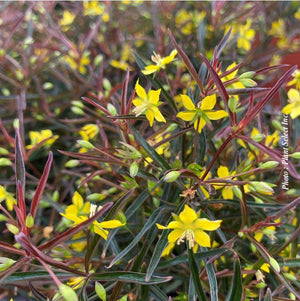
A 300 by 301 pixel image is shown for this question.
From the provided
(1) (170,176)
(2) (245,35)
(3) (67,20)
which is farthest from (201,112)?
(3) (67,20)

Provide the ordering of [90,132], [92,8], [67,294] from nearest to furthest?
[67,294] < [90,132] < [92,8]

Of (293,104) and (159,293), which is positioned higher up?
(293,104)

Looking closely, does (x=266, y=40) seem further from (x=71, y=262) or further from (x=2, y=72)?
(x=71, y=262)

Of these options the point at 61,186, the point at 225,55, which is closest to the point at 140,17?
the point at 225,55

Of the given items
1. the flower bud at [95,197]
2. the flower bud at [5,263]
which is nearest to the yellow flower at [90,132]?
the flower bud at [95,197]

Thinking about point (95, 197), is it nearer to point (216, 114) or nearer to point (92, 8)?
point (216, 114)

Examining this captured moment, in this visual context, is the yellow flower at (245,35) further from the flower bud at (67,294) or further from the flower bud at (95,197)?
the flower bud at (67,294)

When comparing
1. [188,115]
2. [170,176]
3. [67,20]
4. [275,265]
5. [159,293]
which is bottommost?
[159,293]
